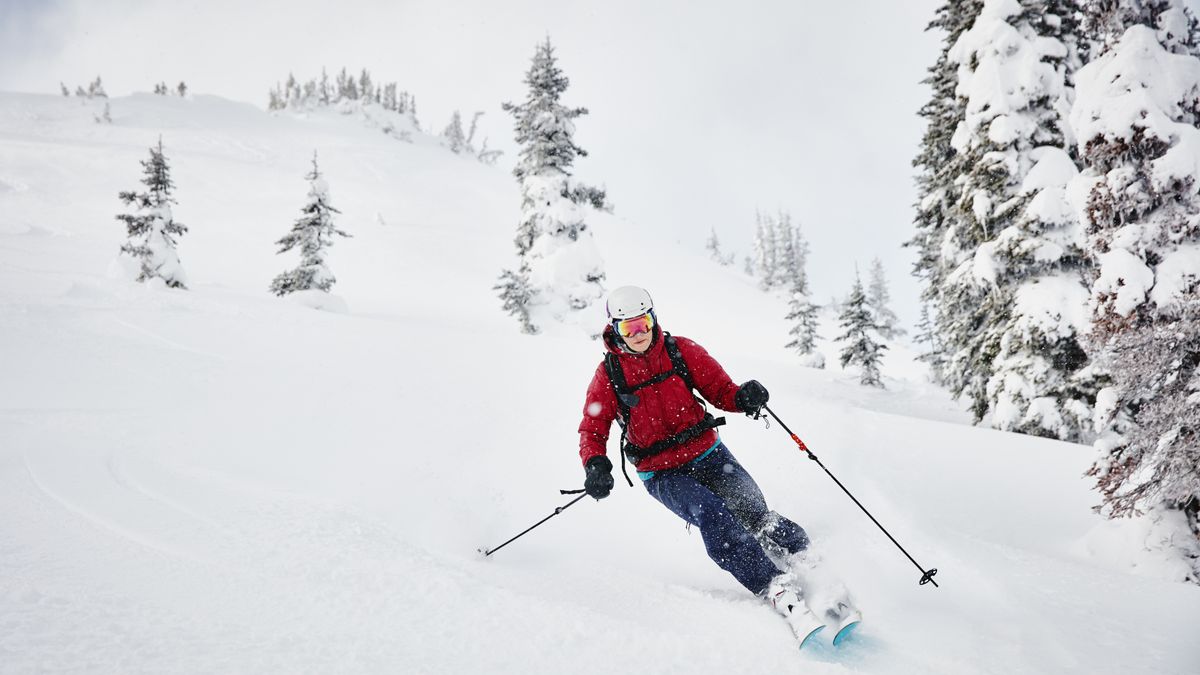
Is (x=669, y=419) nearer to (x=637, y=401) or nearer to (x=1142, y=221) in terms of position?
(x=637, y=401)

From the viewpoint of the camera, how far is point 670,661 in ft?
9.46

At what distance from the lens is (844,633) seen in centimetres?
334

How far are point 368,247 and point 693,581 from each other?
129ft

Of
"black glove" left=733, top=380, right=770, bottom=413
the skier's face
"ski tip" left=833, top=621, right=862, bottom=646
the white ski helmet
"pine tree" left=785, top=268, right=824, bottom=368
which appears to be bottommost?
"pine tree" left=785, top=268, right=824, bottom=368

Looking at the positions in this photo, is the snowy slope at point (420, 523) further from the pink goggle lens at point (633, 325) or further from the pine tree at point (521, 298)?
the pine tree at point (521, 298)

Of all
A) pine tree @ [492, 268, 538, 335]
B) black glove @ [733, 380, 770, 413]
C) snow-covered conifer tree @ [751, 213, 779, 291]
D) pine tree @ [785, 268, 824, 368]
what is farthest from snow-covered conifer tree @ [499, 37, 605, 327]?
Answer: snow-covered conifer tree @ [751, 213, 779, 291]

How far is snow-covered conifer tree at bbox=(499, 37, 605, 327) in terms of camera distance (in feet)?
67.2

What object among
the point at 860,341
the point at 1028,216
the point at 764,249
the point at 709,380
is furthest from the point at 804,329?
the point at 764,249

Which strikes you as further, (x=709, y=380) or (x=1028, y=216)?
(x=1028, y=216)

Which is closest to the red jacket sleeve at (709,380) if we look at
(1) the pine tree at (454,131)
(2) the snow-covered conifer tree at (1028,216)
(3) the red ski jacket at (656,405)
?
(3) the red ski jacket at (656,405)

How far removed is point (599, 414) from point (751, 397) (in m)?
1.27

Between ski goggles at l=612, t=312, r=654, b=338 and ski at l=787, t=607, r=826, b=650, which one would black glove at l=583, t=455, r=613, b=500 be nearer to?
ski goggles at l=612, t=312, r=654, b=338

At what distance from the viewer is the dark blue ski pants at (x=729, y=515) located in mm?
3844

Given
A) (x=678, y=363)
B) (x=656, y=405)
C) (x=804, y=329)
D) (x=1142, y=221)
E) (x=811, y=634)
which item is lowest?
(x=804, y=329)
